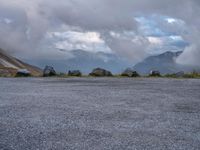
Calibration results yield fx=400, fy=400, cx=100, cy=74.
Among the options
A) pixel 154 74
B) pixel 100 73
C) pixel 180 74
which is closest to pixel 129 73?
pixel 154 74

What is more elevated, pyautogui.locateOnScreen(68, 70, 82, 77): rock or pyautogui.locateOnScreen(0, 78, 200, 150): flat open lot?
pyautogui.locateOnScreen(68, 70, 82, 77): rock

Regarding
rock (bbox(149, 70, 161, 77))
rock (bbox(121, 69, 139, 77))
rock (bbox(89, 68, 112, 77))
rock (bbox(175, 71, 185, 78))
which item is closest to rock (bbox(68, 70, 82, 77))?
rock (bbox(89, 68, 112, 77))

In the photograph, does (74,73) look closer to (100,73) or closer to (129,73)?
(100,73)

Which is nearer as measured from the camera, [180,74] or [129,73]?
[180,74]

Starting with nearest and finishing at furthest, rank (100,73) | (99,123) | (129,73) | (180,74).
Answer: (99,123) < (180,74) < (129,73) < (100,73)

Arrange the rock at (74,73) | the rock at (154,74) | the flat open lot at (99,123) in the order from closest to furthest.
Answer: the flat open lot at (99,123) → the rock at (154,74) → the rock at (74,73)

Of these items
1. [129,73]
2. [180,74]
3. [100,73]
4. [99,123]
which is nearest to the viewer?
[99,123]

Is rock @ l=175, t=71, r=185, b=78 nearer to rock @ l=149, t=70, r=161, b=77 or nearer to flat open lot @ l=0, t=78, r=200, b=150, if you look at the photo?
rock @ l=149, t=70, r=161, b=77

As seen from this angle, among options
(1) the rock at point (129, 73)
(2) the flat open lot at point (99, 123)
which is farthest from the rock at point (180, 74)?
(2) the flat open lot at point (99, 123)

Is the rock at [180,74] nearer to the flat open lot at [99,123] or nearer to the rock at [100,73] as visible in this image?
the rock at [100,73]

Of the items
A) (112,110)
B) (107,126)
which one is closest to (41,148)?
(107,126)

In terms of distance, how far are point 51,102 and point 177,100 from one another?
6741mm

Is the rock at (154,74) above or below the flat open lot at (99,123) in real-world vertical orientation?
above

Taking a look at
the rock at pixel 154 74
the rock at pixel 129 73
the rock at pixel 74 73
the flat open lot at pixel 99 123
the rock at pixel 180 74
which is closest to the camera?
the flat open lot at pixel 99 123
